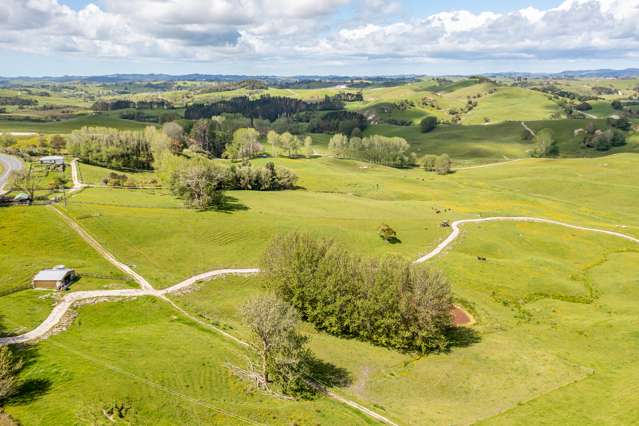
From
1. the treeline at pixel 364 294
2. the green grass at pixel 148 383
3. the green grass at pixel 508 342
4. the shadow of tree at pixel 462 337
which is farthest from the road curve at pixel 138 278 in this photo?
the shadow of tree at pixel 462 337

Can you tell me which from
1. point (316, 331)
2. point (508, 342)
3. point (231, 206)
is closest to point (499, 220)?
point (508, 342)

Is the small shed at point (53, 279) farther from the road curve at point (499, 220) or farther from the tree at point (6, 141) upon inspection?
the tree at point (6, 141)

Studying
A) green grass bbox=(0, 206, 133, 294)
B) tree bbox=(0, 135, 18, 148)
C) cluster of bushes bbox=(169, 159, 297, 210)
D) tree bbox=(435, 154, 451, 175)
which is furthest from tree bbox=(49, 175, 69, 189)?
tree bbox=(435, 154, 451, 175)

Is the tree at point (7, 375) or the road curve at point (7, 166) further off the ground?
the road curve at point (7, 166)

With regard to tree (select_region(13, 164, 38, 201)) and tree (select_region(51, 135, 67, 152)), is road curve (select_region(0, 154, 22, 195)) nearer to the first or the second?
tree (select_region(13, 164, 38, 201))

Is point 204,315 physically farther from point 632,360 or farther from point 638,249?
point 638,249

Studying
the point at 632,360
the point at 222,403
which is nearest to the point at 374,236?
the point at 632,360
